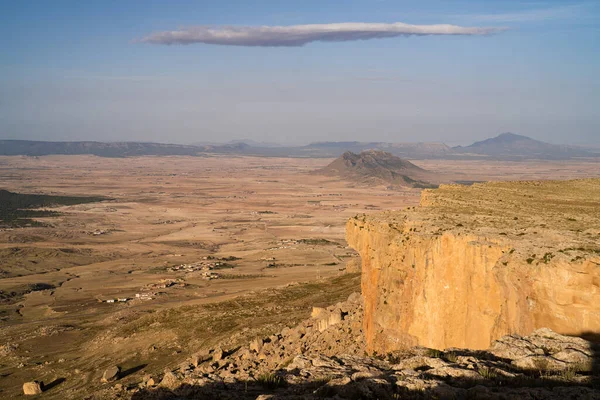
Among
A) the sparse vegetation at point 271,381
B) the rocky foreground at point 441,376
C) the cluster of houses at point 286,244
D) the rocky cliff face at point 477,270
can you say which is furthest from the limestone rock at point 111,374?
the cluster of houses at point 286,244

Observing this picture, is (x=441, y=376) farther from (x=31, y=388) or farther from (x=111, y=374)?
(x=31, y=388)

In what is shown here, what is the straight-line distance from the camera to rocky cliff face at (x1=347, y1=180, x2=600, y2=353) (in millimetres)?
13008

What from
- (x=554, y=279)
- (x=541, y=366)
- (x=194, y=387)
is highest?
(x=554, y=279)

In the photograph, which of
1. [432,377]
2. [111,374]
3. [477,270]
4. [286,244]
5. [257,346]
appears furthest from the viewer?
[286,244]

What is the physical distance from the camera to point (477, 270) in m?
15.2

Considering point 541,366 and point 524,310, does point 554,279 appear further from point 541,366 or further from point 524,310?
point 541,366

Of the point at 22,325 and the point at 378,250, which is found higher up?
the point at 378,250

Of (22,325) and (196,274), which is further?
(196,274)

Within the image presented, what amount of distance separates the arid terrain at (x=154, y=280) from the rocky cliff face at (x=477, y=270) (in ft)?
36.9

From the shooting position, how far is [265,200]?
155 meters

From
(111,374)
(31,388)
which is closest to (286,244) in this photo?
(111,374)

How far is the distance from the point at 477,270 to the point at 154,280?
155 ft

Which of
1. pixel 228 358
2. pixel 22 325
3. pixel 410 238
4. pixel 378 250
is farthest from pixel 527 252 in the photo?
pixel 22 325

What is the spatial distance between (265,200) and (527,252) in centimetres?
14188
